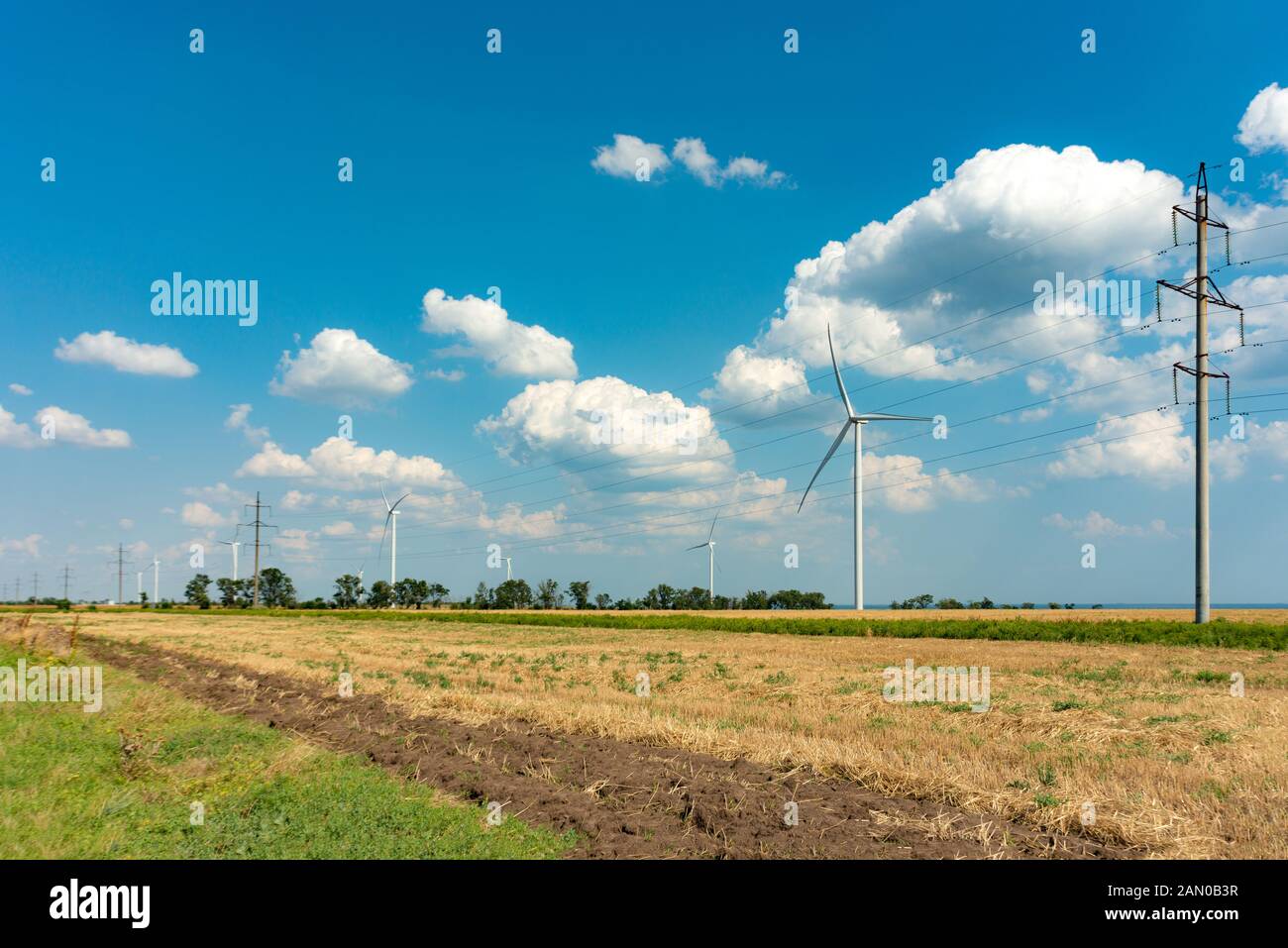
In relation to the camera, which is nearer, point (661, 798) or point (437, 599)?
point (661, 798)

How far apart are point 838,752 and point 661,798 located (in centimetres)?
411

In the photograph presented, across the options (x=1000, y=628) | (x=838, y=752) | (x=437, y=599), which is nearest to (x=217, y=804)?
(x=838, y=752)

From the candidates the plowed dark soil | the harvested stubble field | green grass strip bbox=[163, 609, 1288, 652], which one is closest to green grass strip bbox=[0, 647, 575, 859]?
the plowed dark soil

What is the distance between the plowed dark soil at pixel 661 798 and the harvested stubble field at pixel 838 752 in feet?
0.16

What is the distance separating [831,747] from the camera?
14812mm

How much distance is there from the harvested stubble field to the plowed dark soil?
0.05 m

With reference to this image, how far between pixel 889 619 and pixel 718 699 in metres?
48.2

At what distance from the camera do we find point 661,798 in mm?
12055

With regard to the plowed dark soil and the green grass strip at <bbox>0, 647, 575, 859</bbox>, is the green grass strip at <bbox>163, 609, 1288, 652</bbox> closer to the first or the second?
the plowed dark soil

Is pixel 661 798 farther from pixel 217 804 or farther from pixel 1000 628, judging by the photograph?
pixel 1000 628

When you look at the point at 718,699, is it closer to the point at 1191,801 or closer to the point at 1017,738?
the point at 1017,738

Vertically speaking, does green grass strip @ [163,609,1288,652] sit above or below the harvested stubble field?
below

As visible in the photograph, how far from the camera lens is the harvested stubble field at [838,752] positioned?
34.2 ft

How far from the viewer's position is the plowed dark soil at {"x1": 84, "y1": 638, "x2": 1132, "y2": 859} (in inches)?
390
